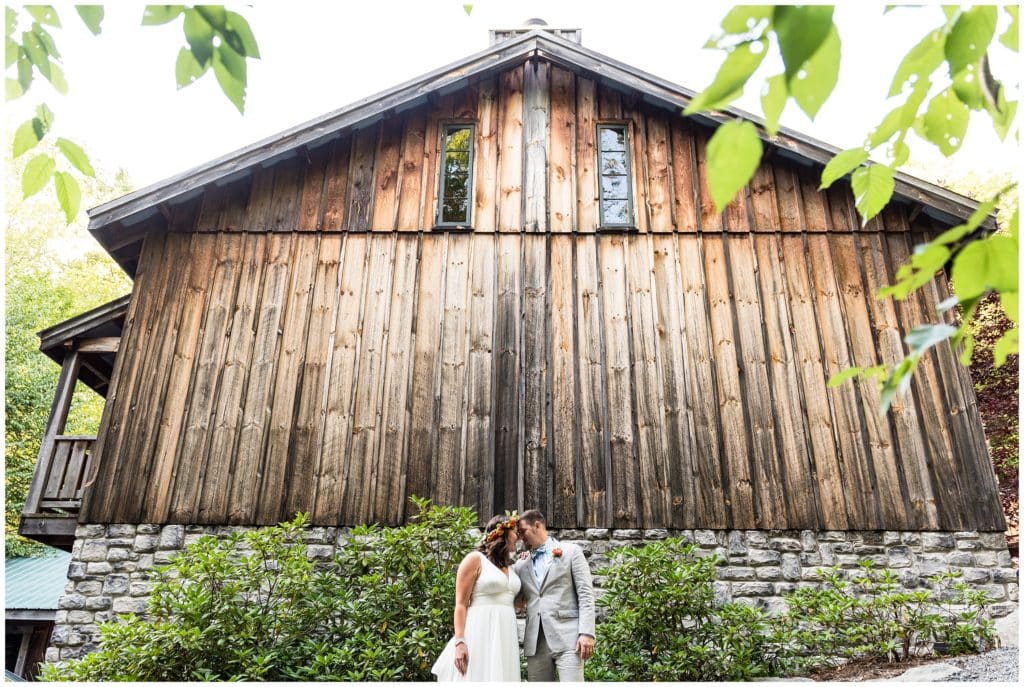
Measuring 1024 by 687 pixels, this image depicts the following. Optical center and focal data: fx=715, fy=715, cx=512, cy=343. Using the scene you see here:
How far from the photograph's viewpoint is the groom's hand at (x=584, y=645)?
515 cm

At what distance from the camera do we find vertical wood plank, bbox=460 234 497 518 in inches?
303

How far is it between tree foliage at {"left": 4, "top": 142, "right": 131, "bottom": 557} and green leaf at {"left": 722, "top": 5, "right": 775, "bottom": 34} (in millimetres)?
19357

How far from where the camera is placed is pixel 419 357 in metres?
8.28

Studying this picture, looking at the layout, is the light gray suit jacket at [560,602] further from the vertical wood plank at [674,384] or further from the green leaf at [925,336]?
the green leaf at [925,336]

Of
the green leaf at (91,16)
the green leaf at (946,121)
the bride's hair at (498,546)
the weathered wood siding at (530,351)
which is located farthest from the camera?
the weathered wood siding at (530,351)

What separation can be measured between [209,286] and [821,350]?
7280 millimetres

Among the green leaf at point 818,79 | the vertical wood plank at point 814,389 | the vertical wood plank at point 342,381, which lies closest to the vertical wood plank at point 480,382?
the vertical wood plank at point 342,381

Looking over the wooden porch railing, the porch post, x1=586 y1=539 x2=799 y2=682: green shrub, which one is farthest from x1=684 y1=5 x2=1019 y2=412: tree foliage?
the porch post

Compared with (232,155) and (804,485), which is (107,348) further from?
(804,485)

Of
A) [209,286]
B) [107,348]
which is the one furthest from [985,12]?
[107,348]

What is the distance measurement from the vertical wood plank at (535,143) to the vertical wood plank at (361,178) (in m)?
1.95

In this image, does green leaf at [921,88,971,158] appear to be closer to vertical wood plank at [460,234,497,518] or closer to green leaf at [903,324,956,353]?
green leaf at [903,324,956,353]

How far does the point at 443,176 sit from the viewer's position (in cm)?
919

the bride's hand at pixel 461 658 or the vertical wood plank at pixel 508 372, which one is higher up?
the vertical wood plank at pixel 508 372
